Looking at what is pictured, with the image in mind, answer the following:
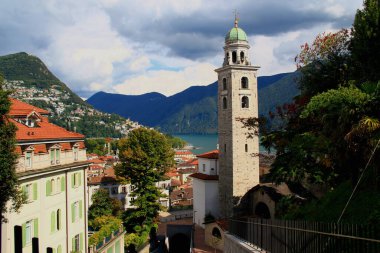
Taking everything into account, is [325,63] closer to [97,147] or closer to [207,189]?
[207,189]

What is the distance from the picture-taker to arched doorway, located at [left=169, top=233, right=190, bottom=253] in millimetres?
39719

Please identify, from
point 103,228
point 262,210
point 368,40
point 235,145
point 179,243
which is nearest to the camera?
point 368,40

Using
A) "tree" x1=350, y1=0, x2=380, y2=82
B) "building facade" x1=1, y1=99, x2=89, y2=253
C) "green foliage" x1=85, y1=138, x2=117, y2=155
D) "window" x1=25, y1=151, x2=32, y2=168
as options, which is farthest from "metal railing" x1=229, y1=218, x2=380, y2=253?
"green foliage" x1=85, y1=138, x2=117, y2=155

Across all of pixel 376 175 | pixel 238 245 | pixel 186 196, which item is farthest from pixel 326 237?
pixel 186 196

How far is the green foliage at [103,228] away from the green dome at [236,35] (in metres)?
19.2

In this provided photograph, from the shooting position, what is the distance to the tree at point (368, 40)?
580 inches

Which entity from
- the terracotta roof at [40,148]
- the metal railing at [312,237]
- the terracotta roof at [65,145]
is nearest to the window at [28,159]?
the terracotta roof at [40,148]

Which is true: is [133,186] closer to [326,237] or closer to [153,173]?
[153,173]

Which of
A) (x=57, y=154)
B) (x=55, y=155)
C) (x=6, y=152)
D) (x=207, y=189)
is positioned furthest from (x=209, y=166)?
(x=6, y=152)

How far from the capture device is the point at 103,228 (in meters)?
32.8

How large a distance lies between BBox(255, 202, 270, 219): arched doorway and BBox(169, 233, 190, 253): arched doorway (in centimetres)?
883

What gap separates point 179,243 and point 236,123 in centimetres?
1285

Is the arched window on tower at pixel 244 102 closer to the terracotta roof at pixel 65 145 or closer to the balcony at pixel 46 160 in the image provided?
the balcony at pixel 46 160

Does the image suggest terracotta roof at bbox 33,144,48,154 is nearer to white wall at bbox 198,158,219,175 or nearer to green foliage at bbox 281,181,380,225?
green foliage at bbox 281,181,380,225
